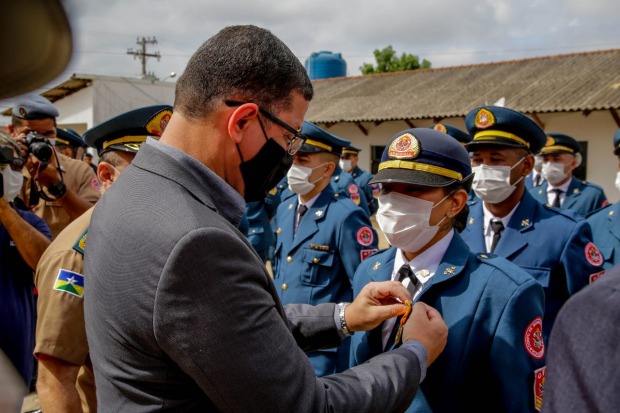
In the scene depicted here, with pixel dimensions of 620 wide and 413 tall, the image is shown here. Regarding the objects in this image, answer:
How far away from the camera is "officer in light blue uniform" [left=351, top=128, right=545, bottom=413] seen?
173 cm

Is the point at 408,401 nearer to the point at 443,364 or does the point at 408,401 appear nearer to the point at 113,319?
the point at 443,364

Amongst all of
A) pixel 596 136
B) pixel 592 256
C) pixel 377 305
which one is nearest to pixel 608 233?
pixel 592 256

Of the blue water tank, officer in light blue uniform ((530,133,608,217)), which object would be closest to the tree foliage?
the blue water tank

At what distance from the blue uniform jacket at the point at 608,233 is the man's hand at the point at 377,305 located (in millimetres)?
2908


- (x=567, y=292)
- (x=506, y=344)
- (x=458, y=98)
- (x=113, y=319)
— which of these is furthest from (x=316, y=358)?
(x=458, y=98)

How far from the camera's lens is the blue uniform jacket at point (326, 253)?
12.1 feet

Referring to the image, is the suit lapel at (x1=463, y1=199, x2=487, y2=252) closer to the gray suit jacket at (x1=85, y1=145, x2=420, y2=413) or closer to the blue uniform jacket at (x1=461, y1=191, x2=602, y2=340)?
the blue uniform jacket at (x1=461, y1=191, x2=602, y2=340)

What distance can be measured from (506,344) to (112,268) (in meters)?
1.21

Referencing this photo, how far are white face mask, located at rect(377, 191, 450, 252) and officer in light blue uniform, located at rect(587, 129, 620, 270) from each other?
2.51 metres

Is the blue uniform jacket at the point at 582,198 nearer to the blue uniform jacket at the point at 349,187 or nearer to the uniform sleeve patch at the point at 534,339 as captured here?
the blue uniform jacket at the point at 349,187

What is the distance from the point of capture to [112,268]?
125 cm

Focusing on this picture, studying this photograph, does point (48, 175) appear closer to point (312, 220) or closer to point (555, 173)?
point (312, 220)

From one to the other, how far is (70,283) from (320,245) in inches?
75.1

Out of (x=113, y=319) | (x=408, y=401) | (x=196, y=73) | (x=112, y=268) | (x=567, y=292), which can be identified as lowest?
(x=567, y=292)
